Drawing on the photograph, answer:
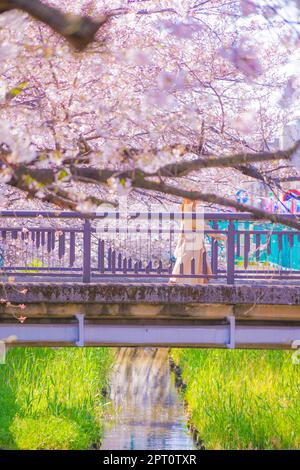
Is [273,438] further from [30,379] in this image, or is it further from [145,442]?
[30,379]

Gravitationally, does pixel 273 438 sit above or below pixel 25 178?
below

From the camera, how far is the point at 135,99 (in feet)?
33.4

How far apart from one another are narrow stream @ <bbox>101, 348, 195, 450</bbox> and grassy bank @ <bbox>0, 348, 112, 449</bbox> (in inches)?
16.5

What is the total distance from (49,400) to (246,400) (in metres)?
2.86

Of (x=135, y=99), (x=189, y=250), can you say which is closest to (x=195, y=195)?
(x=135, y=99)

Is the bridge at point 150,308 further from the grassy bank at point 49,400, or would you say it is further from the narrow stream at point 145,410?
the narrow stream at point 145,410

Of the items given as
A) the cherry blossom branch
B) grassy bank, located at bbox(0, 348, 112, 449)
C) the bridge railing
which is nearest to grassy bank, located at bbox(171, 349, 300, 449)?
grassy bank, located at bbox(0, 348, 112, 449)

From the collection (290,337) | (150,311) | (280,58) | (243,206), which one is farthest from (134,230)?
(243,206)

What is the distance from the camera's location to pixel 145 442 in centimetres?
1541

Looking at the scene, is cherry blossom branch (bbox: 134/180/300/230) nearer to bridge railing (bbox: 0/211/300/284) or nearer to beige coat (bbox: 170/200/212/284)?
bridge railing (bbox: 0/211/300/284)

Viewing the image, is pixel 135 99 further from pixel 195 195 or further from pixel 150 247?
pixel 195 195

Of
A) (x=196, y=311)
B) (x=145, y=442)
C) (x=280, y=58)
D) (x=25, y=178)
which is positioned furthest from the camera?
(x=145, y=442)

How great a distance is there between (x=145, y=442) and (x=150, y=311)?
4506 mm

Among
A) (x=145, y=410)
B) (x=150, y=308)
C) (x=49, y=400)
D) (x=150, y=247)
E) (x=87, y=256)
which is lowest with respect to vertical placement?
(x=145, y=410)
